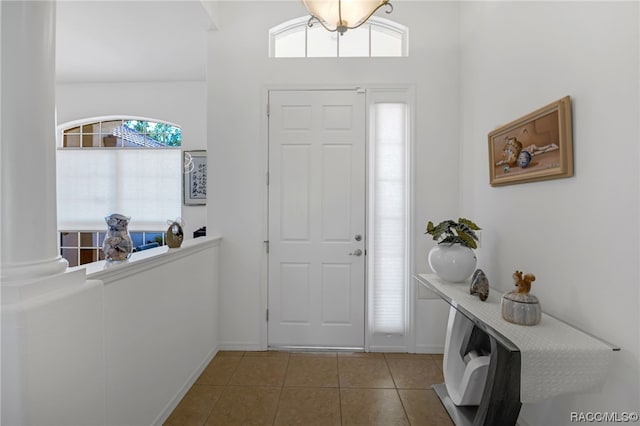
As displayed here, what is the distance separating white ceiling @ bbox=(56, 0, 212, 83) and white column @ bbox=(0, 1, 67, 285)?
5.91 ft

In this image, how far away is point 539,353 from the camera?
126 cm

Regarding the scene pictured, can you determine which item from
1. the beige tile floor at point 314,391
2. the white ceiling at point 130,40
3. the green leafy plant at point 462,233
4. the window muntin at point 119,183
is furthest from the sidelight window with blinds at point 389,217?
the window muntin at point 119,183

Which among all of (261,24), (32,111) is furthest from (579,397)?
(261,24)

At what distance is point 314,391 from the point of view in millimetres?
2275

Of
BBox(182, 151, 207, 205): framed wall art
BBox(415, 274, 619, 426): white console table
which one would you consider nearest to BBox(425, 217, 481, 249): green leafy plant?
BBox(415, 274, 619, 426): white console table

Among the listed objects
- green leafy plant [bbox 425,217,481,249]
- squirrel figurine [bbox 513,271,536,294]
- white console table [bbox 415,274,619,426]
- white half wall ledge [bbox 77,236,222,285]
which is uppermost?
green leafy plant [bbox 425,217,481,249]

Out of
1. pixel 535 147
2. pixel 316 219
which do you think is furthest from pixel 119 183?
pixel 535 147

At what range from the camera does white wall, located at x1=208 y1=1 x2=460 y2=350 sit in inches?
114

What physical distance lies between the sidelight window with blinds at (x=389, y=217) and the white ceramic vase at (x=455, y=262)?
2.43 ft

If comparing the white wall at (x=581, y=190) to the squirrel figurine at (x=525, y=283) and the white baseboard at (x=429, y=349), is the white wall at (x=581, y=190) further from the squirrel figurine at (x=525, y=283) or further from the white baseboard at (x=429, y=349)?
the white baseboard at (x=429, y=349)

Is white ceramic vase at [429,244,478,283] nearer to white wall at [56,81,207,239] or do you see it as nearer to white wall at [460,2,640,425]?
white wall at [460,2,640,425]

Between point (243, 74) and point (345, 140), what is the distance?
1.10 meters

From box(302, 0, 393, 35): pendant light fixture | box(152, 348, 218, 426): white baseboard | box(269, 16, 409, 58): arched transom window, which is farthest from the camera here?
box(269, 16, 409, 58): arched transom window

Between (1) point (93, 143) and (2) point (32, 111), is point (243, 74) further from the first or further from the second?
(1) point (93, 143)
